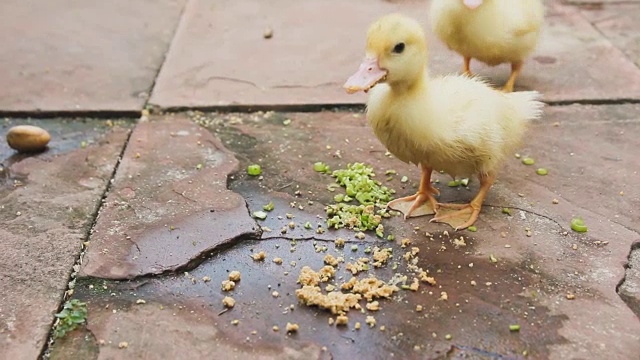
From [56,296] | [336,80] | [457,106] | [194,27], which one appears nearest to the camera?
[56,296]

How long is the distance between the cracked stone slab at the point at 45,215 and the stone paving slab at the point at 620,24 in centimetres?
310

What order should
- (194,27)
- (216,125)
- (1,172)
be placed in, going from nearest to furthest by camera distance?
(1,172) → (216,125) → (194,27)

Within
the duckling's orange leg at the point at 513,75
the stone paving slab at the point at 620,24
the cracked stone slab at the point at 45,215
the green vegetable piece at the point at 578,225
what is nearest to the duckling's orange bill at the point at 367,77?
the green vegetable piece at the point at 578,225

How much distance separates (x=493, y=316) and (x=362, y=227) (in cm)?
62

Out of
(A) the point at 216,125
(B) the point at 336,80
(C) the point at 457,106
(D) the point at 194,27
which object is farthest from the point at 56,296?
(D) the point at 194,27

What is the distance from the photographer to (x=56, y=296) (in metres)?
2.12

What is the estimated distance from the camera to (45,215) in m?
2.51

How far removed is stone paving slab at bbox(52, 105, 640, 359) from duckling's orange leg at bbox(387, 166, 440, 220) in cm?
6

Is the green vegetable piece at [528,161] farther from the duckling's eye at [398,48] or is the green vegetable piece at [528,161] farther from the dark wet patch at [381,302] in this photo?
the duckling's eye at [398,48]

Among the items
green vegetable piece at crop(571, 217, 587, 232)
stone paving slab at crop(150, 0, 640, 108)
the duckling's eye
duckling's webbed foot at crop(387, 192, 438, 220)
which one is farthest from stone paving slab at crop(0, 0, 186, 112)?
green vegetable piece at crop(571, 217, 587, 232)

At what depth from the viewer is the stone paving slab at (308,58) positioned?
137 inches

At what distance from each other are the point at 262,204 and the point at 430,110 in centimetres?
79

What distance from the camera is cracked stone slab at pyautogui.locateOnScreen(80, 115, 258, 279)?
7.47 feet

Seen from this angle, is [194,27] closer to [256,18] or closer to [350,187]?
[256,18]
